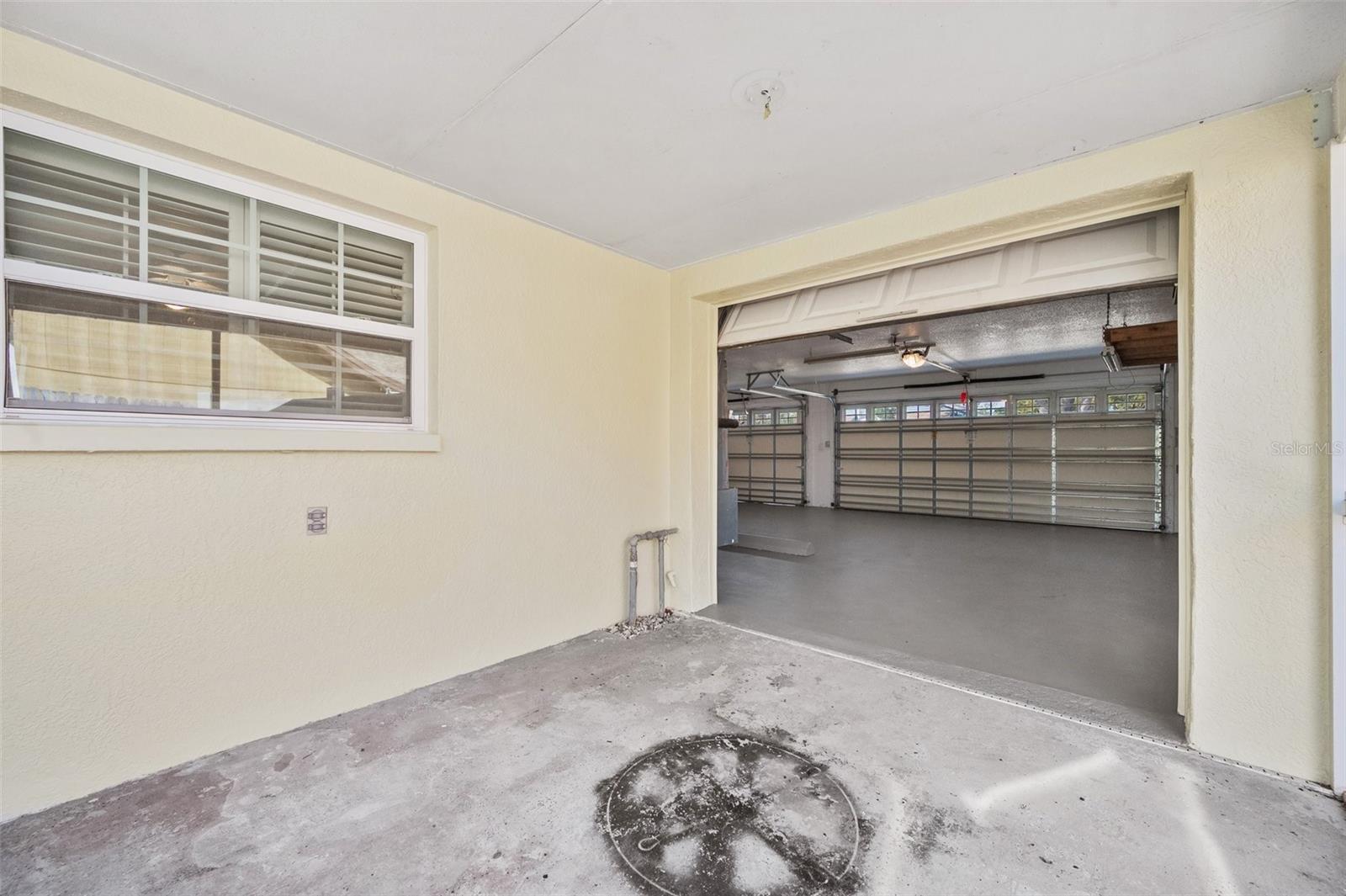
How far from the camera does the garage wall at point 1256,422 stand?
188 cm

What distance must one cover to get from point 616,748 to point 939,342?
6.44m

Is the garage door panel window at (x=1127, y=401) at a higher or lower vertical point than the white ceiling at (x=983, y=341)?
lower

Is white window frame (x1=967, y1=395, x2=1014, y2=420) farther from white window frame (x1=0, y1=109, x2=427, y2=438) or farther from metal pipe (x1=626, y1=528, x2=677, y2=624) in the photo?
white window frame (x1=0, y1=109, x2=427, y2=438)

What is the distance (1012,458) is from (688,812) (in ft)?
33.8

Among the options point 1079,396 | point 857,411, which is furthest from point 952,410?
point 1079,396

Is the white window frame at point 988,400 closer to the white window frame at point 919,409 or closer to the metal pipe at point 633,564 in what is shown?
the white window frame at point 919,409

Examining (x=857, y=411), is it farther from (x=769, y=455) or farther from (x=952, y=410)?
(x=769, y=455)

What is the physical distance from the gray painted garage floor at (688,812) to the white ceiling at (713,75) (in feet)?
8.20

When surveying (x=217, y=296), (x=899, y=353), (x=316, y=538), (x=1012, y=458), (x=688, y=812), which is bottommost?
(x=688, y=812)

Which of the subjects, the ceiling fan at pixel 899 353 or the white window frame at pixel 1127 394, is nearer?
the ceiling fan at pixel 899 353

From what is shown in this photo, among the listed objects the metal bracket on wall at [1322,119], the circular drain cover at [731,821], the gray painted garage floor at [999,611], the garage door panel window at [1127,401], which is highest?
the metal bracket on wall at [1322,119]

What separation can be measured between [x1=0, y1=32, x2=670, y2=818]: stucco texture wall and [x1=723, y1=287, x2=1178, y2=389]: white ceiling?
2.04m

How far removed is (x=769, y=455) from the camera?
42.8ft

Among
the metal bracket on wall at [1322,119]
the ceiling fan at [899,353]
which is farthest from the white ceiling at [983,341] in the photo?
the metal bracket on wall at [1322,119]
